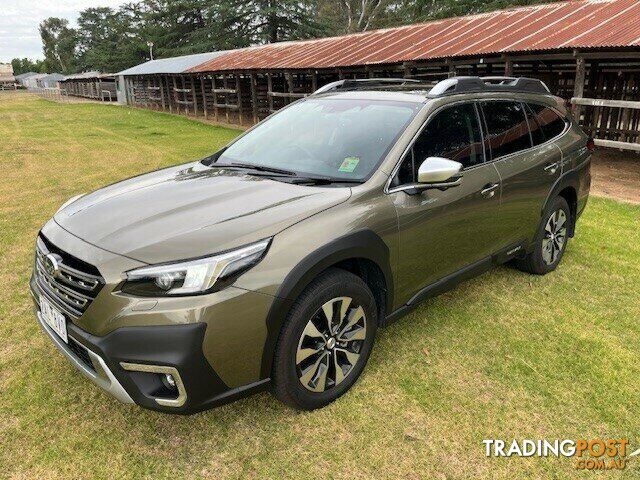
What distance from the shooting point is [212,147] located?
14.2 m

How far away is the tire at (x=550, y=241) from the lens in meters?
4.28

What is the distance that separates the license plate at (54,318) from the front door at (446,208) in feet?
6.18

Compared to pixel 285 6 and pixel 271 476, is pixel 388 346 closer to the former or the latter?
pixel 271 476

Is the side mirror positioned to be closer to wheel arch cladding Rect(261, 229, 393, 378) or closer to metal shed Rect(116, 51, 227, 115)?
wheel arch cladding Rect(261, 229, 393, 378)

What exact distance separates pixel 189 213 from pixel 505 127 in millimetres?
2595

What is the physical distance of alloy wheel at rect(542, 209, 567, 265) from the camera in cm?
439

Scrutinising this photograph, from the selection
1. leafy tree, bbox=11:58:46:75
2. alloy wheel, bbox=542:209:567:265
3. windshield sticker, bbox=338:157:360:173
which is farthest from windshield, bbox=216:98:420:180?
leafy tree, bbox=11:58:46:75

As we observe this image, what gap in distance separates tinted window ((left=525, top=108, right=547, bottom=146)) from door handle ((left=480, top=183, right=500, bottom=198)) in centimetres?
84

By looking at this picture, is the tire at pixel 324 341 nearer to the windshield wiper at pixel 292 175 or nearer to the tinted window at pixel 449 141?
the windshield wiper at pixel 292 175

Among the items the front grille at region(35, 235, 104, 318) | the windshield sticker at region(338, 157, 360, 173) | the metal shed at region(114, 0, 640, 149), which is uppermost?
the metal shed at region(114, 0, 640, 149)

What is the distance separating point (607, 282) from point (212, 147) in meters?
11.8

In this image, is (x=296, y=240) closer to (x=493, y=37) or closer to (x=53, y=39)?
(x=493, y=37)

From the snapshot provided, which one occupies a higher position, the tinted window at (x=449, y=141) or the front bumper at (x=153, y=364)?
the tinted window at (x=449, y=141)

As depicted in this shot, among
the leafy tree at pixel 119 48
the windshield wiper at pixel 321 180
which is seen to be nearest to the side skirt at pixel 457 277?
the windshield wiper at pixel 321 180
